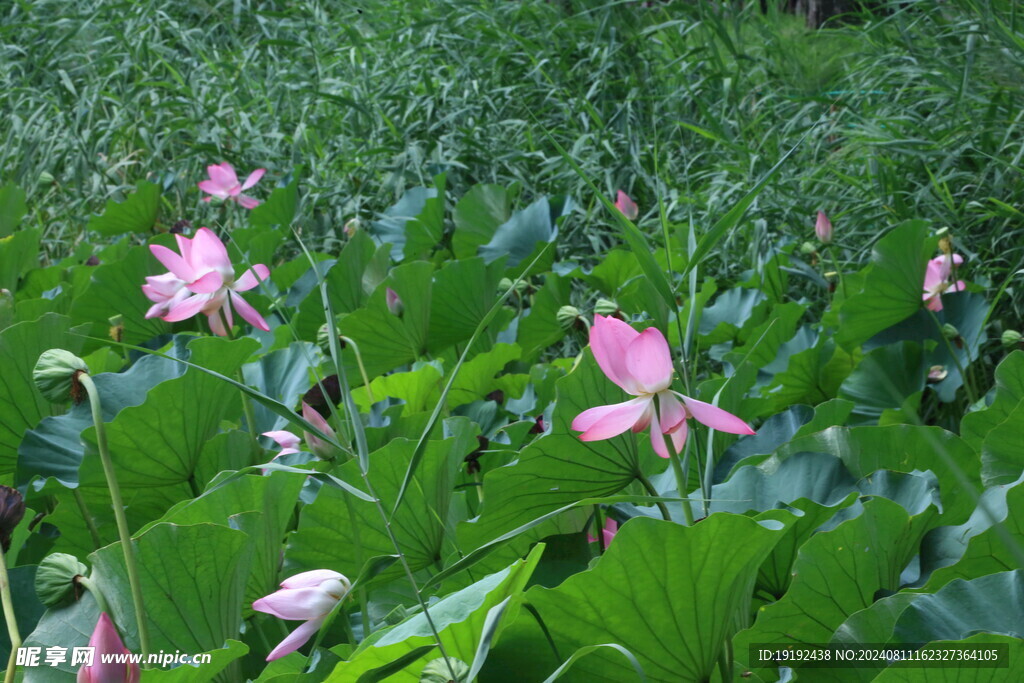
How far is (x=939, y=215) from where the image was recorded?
2127 mm

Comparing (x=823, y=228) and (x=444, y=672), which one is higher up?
(x=444, y=672)

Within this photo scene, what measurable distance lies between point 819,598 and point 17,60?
4.54m

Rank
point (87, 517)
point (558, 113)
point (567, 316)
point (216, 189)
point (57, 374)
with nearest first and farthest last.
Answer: point (57, 374) < point (87, 517) < point (567, 316) < point (216, 189) < point (558, 113)

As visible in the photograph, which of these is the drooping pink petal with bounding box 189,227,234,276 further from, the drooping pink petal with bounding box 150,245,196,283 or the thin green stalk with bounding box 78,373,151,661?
the thin green stalk with bounding box 78,373,151,661

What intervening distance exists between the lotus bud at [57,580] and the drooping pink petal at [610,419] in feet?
1.17

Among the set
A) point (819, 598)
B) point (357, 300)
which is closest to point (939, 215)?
point (357, 300)

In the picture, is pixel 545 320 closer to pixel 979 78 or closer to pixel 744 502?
pixel 744 502

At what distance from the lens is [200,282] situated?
1169 mm

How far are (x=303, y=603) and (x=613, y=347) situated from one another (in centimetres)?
28

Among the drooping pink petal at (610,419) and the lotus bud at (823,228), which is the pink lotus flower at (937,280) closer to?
the lotus bud at (823,228)

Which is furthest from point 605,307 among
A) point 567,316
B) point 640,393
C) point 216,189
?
point 216,189

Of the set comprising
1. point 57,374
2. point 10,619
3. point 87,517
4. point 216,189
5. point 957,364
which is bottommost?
point 957,364

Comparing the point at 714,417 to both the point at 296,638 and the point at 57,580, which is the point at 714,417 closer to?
the point at 296,638

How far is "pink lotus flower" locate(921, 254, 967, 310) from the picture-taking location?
155cm
